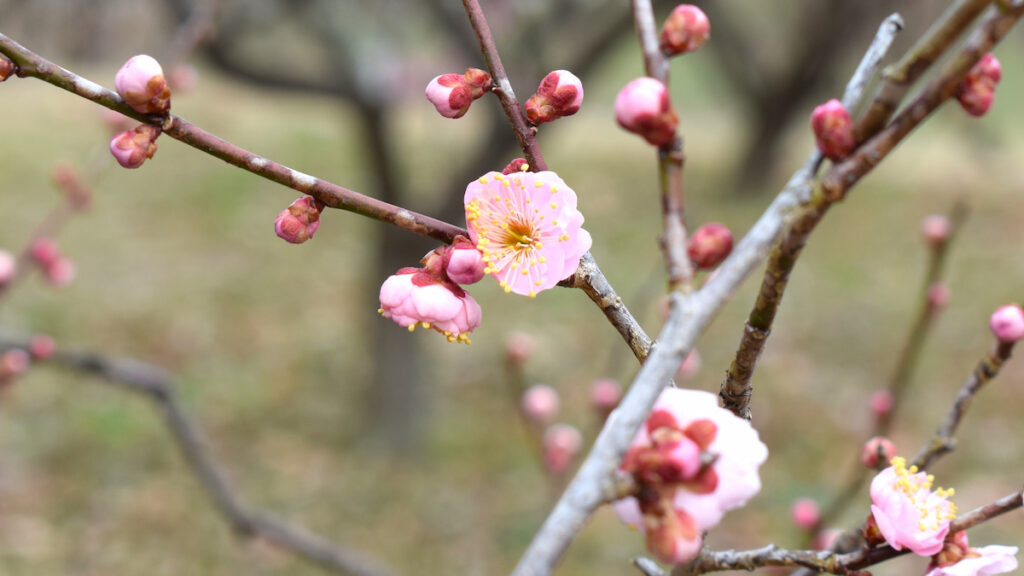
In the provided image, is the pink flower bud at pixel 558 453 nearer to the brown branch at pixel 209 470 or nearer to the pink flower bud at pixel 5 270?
the brown branch at pixel 209 470

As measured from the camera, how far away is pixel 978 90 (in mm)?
482

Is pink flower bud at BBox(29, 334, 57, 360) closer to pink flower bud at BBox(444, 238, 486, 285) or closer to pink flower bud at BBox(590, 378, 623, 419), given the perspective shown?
pink flower bud at BBox(590, 378, 623, 419)

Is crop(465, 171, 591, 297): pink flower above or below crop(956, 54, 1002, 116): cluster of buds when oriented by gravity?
below

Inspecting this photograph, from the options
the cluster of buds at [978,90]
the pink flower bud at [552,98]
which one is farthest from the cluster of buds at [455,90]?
Result: the cluster of buds at [978,90]

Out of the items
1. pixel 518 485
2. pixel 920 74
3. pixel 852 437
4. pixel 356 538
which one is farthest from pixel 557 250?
pixel 852 437

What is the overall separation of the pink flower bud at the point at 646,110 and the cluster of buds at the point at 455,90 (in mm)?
164

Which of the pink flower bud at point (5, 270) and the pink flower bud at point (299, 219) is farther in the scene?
the pink flower bud at point (5, 270)

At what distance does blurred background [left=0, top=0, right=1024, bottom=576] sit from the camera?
301cm

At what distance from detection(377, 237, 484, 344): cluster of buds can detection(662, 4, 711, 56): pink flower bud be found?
17 centimetres

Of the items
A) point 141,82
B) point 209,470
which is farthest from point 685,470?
point 209,470

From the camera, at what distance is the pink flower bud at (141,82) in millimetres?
487

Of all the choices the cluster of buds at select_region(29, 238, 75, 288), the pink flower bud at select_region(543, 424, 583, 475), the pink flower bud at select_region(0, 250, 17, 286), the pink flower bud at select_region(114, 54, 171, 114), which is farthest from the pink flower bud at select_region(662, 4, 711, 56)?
the cluster of buds at select_region(29, 238, 75, 288)

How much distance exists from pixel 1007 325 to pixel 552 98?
456 mm

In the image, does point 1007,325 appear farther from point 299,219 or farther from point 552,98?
point 299,219
